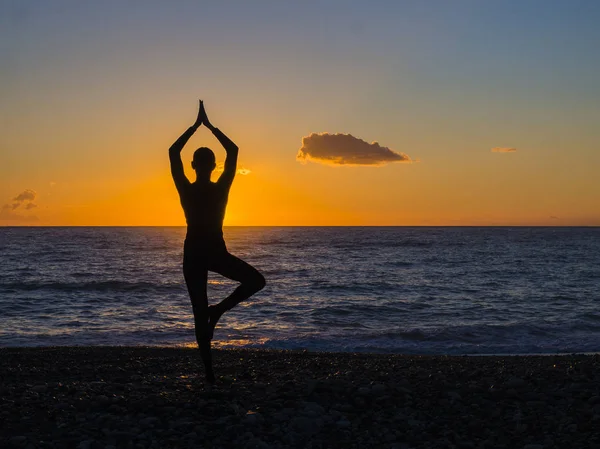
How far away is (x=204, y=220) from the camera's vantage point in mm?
6102

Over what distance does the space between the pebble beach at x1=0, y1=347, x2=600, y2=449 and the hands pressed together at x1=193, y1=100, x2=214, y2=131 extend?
9.50 feet

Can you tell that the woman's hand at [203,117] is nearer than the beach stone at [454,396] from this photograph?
No

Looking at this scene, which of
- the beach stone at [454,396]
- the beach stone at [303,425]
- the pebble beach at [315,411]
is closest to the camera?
the pebble beach at [315,411]

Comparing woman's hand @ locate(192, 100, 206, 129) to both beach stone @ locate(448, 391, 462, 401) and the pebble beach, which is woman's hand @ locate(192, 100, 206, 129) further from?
beach stone @ locate(448, 391, 462, 401)

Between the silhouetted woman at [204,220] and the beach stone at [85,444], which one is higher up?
the silhouetted woman at [204,220]

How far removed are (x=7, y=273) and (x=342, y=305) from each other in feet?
78.1

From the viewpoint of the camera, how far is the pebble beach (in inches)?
194

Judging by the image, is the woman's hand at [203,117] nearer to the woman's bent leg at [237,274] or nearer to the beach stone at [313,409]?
the woman's bent leg at [237,274]

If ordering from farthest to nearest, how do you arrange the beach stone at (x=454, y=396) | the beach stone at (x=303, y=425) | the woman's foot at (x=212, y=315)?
the woman's foot at (x=212, y=315)
the beach stone at (x=454, y=396)
the beach stone at (x=303, y=425)

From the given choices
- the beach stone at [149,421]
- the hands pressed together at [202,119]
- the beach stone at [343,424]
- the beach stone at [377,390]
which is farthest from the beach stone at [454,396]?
the hands pressed together at [202,119]

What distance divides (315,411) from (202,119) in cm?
327

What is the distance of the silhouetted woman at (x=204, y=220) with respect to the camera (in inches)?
240

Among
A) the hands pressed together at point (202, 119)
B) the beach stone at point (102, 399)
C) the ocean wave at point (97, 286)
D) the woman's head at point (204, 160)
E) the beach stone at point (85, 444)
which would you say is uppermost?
the hands pressed together at point (202, 119)

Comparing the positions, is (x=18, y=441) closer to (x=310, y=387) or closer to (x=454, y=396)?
(x=310, y=387)
